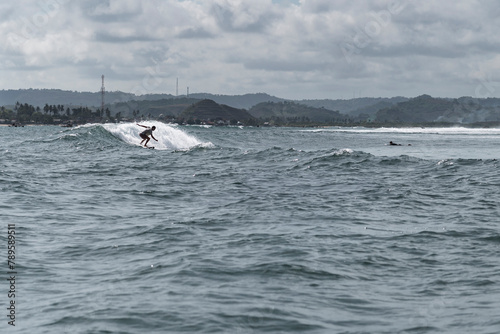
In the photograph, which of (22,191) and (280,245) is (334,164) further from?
(280,245)

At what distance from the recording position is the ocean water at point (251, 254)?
966cm

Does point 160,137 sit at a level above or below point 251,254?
above

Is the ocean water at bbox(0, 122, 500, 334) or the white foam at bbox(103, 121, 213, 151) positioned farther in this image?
the white foam at bbox(103, 121, 213, 151)

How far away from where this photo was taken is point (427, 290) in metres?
11.3

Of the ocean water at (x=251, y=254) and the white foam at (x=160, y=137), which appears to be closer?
the ocean water at (x=251, y=254)

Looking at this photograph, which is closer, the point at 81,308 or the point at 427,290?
the point at 81,308

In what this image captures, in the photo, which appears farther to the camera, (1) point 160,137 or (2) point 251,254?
(1) point 160,137

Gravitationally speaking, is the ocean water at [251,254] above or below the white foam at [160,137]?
below

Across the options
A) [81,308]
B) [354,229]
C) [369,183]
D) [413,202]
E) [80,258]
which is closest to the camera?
[81,308]

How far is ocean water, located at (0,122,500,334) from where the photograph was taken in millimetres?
9664

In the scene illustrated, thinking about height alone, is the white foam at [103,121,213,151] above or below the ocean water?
above

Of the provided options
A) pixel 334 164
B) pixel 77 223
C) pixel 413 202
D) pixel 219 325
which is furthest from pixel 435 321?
pixel 334 164

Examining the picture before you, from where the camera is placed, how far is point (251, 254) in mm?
13852

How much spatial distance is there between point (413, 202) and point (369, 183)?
6.09 metres
